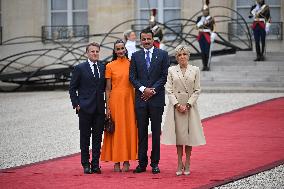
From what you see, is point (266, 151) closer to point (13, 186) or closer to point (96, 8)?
point (13, 186)

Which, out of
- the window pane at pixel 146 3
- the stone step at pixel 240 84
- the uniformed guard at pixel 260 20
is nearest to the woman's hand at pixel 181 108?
the stone step at pixel 240 84

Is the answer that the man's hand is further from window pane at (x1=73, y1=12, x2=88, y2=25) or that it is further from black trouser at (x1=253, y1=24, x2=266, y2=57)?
window pane at (x1=73, y1=12, x2=88, y2=25)

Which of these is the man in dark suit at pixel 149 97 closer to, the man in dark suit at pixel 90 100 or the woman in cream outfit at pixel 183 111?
the woman in cream outfit at pixel 183 111

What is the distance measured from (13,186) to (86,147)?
1324 mm

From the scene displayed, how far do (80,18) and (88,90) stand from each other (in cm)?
2078

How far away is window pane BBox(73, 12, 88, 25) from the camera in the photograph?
31688mm

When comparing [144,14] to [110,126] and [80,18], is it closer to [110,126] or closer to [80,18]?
[80,18]

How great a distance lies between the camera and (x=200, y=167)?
11.5 meters

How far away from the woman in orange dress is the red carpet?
0.26 metres

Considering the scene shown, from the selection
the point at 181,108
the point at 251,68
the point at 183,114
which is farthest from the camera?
the point at 251,68

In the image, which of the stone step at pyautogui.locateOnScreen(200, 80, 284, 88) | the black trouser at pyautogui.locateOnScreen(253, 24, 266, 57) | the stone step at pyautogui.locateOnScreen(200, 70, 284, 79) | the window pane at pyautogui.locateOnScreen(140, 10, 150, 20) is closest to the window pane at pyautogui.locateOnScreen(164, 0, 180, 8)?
the window pane at pyautogui.locateOnScreen(140, 10, 150, 20)

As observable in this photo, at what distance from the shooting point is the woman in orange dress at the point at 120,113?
1122 centimetres

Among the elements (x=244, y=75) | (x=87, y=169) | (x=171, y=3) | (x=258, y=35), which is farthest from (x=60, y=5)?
(x=87, y=169)

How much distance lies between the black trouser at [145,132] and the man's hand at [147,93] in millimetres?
134
